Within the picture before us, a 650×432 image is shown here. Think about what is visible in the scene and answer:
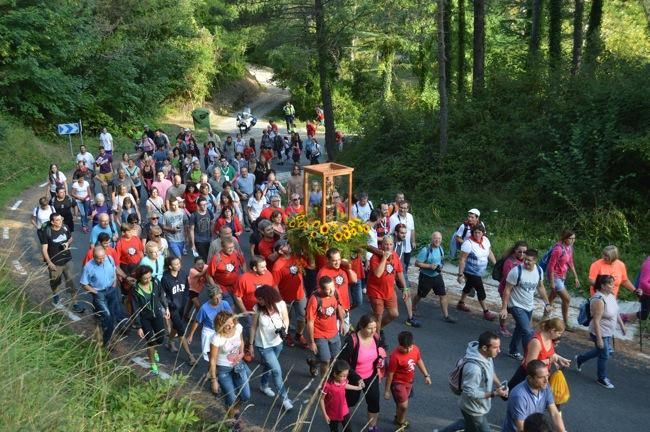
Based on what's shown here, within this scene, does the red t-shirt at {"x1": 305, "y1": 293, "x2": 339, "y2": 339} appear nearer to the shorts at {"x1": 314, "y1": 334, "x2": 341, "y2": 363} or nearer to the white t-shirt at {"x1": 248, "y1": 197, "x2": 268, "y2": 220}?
the shorts at {"x1": 314, "y1": 334, "x2": 341, "y2": 363}

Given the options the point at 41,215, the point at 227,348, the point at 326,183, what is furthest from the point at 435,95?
the point at 227,348

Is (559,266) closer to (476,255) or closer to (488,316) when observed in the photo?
(476,255)

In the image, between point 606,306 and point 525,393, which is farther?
point 606,306

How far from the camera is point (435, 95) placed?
1310 inches

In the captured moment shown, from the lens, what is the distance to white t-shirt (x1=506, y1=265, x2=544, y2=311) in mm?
8211

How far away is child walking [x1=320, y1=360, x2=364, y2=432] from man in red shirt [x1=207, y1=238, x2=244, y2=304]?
307cm

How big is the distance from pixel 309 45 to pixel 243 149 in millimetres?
4107

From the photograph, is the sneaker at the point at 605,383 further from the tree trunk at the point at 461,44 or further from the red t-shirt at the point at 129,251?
the tree trunk at the point at 461,44

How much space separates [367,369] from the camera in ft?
21.2

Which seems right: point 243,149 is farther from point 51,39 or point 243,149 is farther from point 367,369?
point 367,369

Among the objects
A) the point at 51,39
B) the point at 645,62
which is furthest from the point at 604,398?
the point at 51,39

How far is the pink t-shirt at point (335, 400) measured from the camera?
5992mm

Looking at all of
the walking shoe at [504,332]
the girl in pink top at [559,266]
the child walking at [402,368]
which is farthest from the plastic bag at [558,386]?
the girl in pink top at [559,266]

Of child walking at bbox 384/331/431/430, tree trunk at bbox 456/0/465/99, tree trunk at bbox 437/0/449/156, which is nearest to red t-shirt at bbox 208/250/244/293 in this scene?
child walking at bbox 384/331/431/430
